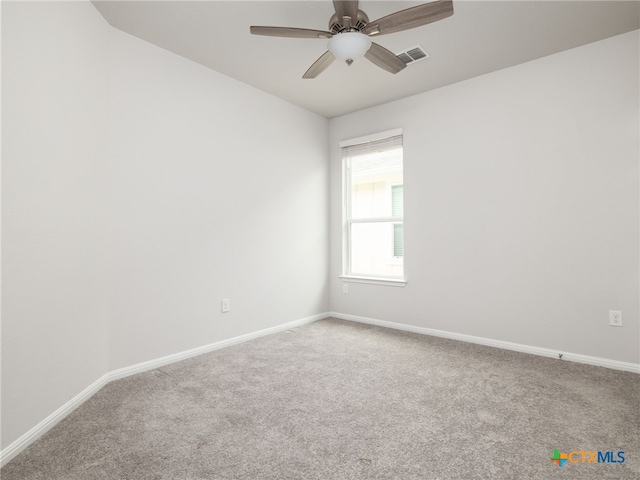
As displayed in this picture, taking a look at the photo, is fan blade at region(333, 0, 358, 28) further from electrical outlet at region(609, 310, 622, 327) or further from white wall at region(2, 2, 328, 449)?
electrical outlet at region(609, 310, 622, 327)

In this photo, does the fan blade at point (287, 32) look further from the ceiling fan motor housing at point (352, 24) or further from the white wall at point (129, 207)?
the white wall at point (129, 207)

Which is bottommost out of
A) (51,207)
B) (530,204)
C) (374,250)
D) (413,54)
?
(374,250)

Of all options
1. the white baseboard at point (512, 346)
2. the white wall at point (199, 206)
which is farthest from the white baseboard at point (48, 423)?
the white baseboard at point (512, 346)

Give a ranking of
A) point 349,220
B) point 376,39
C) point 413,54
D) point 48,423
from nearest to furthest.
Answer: point 48,423 < point 376,39 < point 413,54 < point 349,220

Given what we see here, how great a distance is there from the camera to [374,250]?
4164 millimetres

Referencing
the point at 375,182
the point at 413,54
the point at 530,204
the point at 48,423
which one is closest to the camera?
the point at 48,423

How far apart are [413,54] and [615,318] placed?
2616mm

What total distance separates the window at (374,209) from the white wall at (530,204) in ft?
0.72

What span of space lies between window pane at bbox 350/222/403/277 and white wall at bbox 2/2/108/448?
2781 millimetres

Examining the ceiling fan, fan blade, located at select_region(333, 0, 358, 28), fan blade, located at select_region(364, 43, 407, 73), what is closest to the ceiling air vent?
fan blade, located at select_region(364, 43, 407, 73)

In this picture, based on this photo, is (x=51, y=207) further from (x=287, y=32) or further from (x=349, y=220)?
(x=349, y=220)

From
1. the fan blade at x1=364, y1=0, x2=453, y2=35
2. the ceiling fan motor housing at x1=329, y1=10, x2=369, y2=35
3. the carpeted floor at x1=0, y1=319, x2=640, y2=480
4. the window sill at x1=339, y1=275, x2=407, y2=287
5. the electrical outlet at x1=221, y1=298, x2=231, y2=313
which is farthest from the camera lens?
the window sill at x1=339, y1=275, x2=407, y2=287

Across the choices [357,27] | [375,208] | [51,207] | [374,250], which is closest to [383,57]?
[357,27]

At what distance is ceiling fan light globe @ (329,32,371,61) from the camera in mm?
1969
